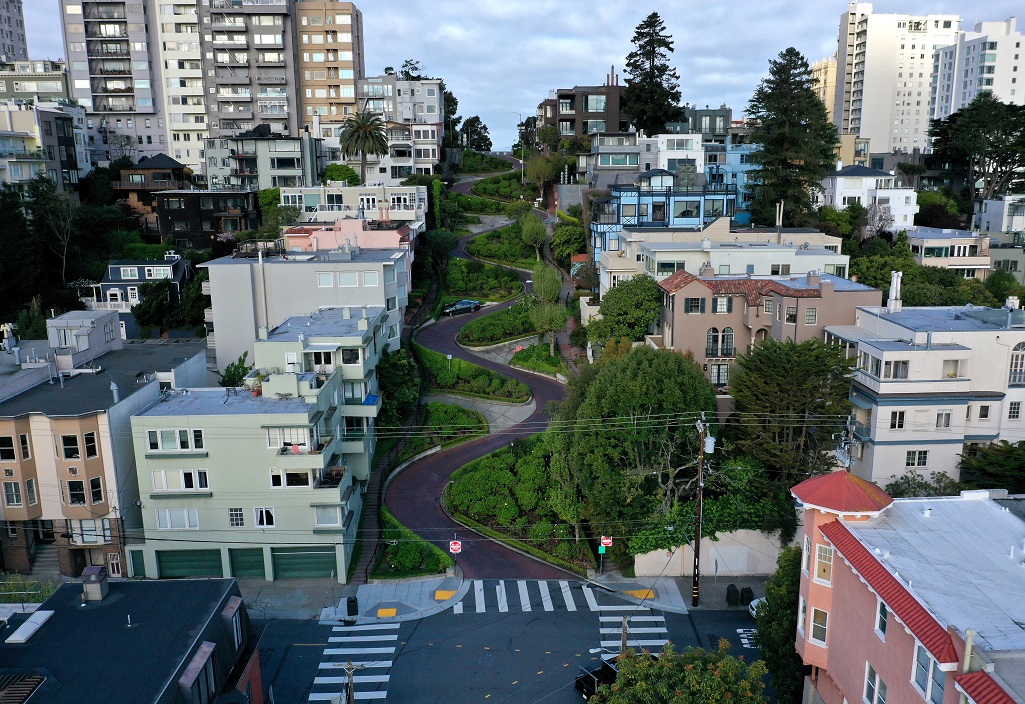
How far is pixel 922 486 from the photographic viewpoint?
3641 cm

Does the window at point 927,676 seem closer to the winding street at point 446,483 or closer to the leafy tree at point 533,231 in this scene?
the winding street at point 446,483

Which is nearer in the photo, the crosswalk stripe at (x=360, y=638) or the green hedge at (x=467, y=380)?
the crosswalk stripe at (x=360, y=638)

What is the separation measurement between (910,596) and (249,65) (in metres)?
115

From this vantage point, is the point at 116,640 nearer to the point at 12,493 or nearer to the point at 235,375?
the point at 12,493

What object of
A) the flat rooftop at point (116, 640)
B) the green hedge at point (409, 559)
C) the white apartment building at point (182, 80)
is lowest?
the green hedge at point (409, 559)

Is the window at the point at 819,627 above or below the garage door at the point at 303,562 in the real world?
above

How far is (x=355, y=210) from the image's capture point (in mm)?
84688

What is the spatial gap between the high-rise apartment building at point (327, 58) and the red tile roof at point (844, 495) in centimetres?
10579

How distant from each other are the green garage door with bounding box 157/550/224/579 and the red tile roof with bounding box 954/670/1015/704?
32.7 meters

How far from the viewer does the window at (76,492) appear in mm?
37531

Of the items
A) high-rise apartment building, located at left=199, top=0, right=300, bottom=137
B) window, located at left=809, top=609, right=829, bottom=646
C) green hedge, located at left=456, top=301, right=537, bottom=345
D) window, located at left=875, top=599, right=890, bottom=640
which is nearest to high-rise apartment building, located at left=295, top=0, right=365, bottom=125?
high-rise apartment building, located at left=199, top=0, right=300, bottom=137

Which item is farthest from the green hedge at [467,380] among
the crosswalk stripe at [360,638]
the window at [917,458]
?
the window at [917,458]

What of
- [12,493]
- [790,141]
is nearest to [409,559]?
[12,493]

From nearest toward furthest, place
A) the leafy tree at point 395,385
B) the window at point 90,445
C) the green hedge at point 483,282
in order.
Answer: the window at point 90,445, the leafy tree at point 395,385, the green hedge at point 483,282
